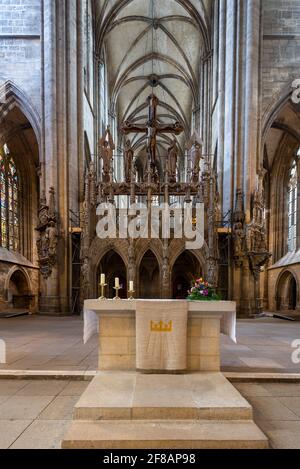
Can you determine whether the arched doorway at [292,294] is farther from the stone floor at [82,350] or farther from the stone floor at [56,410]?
the stone floor at [56,410]

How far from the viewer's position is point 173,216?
14477mm

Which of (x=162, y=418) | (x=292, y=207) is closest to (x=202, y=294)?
(x=162, y=418)

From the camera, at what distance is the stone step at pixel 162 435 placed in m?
2.87

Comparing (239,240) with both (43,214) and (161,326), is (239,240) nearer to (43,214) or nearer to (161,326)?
(43,214)

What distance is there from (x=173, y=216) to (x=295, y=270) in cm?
796

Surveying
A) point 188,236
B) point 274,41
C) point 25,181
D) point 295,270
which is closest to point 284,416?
point 188,236

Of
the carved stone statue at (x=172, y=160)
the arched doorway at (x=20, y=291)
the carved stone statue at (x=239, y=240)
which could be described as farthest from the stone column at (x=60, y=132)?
the carved stone statue at (x=239, y=240)

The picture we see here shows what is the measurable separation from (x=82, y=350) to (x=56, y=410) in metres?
2.88

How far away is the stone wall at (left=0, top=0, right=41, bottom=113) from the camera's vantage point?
1555cm

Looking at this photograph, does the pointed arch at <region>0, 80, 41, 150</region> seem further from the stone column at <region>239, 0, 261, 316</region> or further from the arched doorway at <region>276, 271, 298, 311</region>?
the arched doorway at <region>276, 271, 298, 311</region>

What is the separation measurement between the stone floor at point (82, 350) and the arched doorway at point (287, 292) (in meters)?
10.3

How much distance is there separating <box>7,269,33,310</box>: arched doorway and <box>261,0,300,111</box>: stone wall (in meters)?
16.3

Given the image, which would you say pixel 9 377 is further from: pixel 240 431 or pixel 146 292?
pixel 146 292
